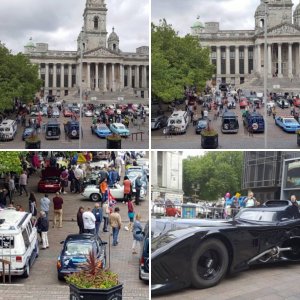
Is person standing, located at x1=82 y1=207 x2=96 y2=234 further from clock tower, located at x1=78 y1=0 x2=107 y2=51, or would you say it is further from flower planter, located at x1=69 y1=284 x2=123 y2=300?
clock tower, located at x1=78 y1=0 x2=107 y2=51

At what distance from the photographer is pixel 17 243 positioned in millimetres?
7008

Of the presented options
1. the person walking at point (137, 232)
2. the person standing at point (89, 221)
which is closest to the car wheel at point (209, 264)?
the person walking at point (137, 232)

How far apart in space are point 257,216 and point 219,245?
0.54m

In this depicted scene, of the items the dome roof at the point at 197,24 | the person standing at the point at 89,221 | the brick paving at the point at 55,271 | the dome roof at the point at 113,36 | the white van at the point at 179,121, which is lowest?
the brick paving at the point at 55,271

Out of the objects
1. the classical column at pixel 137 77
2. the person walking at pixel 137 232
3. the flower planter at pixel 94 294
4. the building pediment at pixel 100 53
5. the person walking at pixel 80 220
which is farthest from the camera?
the building pediment at pixel 100 53

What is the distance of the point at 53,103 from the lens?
7.62 m

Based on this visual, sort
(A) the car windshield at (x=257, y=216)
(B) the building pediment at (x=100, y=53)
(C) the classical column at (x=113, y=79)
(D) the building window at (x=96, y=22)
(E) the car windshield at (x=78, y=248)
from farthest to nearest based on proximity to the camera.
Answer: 1. (C) the classical column at (x=113, y=79)
2. (B) the building pediment at (x=100, y=53)
3. (E) the car windshield at (x=78, y=248)
4. (D) the building window at (x=96, y=22)
5. (A) the car windshield at (x=257, y=216)

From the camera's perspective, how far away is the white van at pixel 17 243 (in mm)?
6953

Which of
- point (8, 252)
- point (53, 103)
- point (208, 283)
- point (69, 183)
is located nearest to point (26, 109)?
point (53, 103)

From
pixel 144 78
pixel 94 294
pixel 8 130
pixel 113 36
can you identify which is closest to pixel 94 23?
pixel 113 36

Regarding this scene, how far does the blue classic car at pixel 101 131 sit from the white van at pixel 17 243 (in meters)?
1.42

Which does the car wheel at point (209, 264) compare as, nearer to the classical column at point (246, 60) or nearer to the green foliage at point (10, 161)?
the classical column at point (246, 60)

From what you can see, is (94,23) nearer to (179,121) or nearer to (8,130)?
(179,121)

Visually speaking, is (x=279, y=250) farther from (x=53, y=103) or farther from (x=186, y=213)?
(x=53, y=103)
